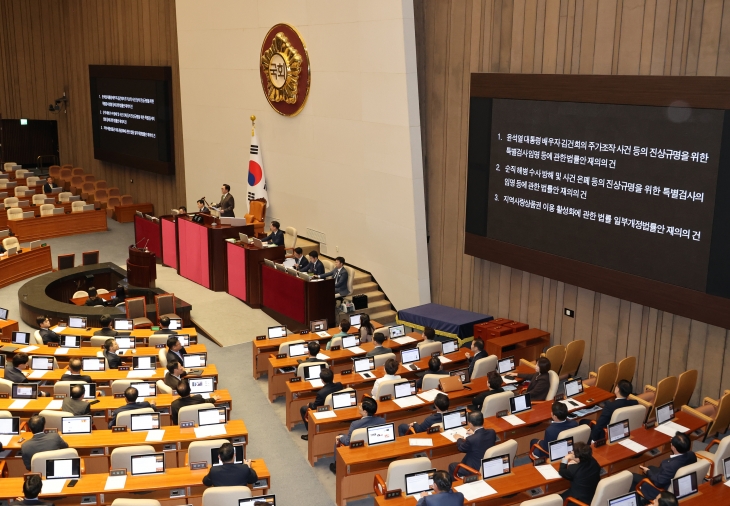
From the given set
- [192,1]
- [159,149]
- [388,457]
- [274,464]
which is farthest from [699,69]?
[159,149]

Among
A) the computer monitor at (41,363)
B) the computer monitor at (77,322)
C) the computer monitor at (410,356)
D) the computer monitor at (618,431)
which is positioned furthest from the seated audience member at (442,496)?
the computer monitor at (77,322)

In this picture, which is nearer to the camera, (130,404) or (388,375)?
(130,404)

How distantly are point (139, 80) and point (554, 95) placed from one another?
47.5ft

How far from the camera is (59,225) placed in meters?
22.6

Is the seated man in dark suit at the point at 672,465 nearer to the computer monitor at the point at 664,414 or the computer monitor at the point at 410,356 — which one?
the computer monitor at the point at 664,414

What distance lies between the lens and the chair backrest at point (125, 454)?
8305 millimetres

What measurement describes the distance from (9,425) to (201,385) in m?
2.45

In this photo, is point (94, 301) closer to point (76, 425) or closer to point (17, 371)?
point (17, 371)

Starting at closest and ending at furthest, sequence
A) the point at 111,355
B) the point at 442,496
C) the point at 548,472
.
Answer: the point at 442,496 → the point at 548,472 → the point at 111,355

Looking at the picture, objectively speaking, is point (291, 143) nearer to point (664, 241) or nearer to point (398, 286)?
point (398, 286)

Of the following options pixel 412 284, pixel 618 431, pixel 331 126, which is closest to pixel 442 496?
pixel 618 431

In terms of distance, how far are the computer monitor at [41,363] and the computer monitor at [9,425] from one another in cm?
240

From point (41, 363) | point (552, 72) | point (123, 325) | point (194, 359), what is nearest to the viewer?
point (41, 363)

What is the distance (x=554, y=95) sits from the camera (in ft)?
39.0
